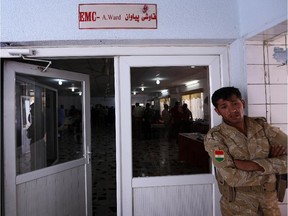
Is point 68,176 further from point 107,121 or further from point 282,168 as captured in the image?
point 107,121

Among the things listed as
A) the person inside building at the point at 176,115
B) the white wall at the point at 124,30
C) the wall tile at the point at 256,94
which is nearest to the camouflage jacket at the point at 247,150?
the wall tile at the point at 256,94

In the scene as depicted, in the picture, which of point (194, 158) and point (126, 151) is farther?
point (194, 158)

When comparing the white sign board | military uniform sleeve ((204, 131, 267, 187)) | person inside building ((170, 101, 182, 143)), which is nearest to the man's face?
military uniform sleeve ((204, 131, 267, 187))

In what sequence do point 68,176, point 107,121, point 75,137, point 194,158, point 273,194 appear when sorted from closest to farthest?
1. point 273,194
2. point 194,158
3. point 68,176
4. point 75,137
5. point 107,121

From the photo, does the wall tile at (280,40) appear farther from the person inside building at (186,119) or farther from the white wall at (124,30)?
the person inside building at (186,119)

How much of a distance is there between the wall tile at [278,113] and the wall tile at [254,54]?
435mm

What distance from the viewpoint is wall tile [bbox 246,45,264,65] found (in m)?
1.90

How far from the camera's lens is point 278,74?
191 centimetres

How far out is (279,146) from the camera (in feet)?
5.03

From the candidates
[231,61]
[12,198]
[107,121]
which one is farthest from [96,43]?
[107,121]

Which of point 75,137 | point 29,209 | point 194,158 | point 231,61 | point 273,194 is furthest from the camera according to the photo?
point 75,137

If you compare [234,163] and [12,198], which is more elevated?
[234,163]

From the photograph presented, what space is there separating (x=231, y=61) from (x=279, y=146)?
0.94 metres

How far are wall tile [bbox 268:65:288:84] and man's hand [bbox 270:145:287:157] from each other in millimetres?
669
